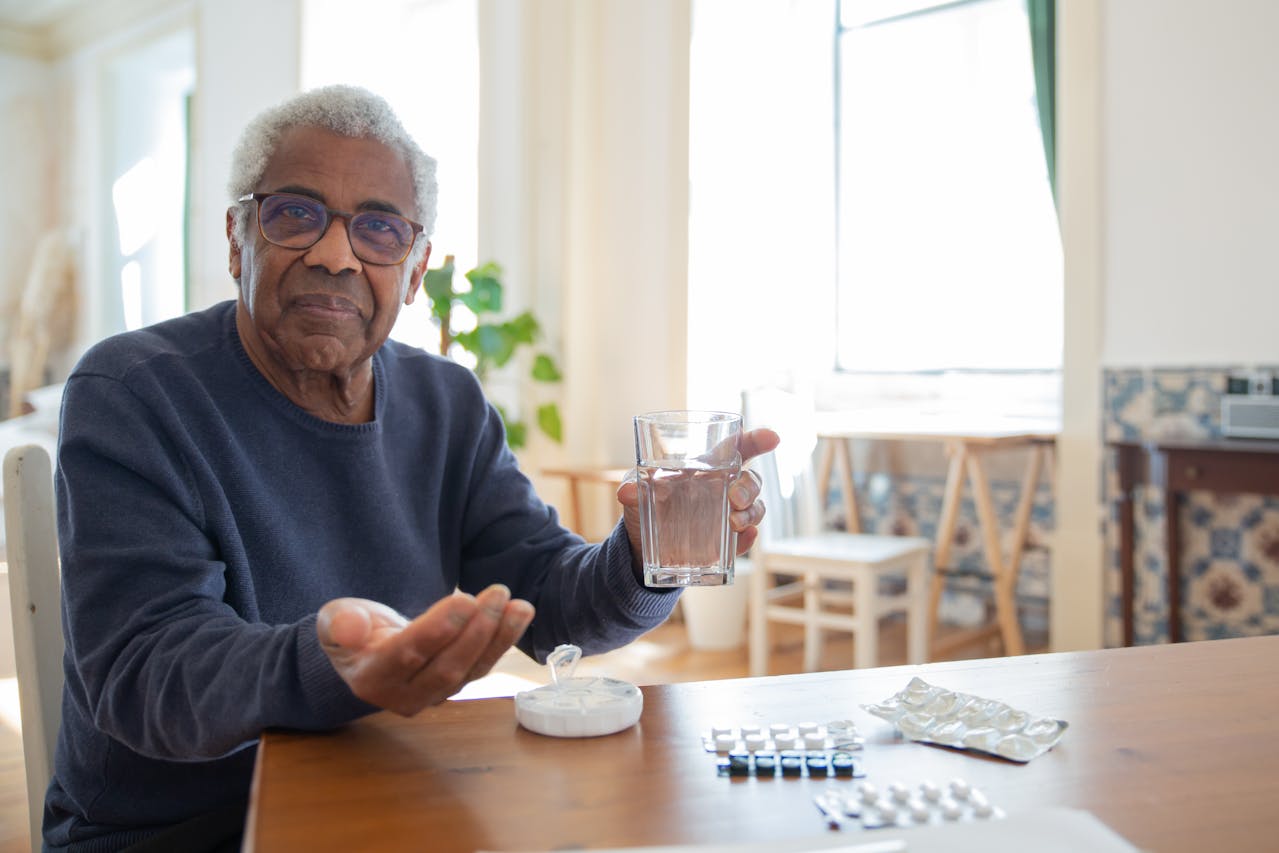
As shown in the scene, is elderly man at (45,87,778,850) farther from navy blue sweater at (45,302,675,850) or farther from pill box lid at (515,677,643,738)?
pill box lid at (515,677,643,738)

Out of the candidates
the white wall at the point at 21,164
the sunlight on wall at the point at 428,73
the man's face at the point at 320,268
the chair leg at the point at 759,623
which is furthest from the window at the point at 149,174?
the man's face at the point at 320,268

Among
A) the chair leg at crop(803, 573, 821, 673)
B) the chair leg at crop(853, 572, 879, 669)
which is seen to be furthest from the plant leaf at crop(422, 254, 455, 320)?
the chair leg at crop(853, 572, 879, 669)

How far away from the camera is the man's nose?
3.92ft

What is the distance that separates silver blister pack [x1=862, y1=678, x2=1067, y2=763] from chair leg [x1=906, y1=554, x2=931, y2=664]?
2752mm

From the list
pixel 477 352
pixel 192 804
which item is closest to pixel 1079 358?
pixel 477 352

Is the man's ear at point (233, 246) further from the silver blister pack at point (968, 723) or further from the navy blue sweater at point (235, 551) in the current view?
the silver blister pack at point (968, 723)

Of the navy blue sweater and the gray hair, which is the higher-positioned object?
the gray hair

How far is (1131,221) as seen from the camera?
11.3ft

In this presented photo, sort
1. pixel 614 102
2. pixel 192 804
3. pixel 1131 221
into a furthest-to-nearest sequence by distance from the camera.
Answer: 1. pixel 614 102
2. pixel 1131 221
3. pixel 192 804

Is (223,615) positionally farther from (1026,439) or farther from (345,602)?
(1026,439)

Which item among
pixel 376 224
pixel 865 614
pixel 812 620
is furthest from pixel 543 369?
pixel 376 224

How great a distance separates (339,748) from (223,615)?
7.9 inches

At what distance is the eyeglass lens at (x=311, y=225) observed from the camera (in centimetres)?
119

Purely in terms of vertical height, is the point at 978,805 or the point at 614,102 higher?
the point at 614,102
